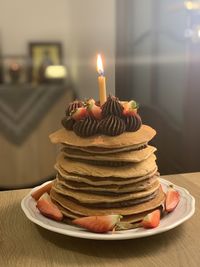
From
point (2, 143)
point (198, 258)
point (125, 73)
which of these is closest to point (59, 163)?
point (198, 258)

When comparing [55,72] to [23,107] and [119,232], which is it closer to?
[23,107]

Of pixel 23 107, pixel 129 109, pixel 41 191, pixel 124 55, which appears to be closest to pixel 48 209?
pixel 41 191

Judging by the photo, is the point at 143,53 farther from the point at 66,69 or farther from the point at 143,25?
the point at 66,69

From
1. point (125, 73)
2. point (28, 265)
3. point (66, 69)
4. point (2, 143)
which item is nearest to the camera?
point (28, 265)

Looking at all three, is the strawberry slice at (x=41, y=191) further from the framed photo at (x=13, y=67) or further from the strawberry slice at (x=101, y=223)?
the framed photo at (x=13, y=67)

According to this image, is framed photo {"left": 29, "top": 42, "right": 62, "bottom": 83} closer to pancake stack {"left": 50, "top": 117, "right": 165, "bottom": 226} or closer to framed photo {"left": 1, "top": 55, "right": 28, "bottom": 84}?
framed photo {"left": 1, "top": 55, "right": 28, "bottom": 84}
